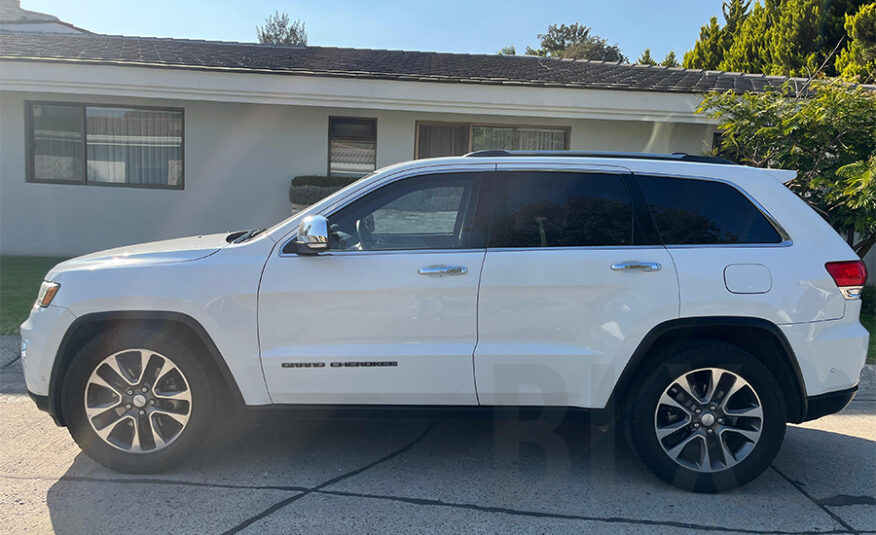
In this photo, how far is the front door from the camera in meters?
3.63

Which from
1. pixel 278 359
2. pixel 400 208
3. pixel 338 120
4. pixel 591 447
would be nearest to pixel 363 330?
pixel 278 359

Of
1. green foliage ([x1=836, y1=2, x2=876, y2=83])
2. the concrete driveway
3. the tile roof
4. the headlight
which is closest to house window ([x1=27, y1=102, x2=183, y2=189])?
the tile roof

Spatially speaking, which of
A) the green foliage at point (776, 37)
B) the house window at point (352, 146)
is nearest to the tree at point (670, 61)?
the green foliage at point (776, 37)

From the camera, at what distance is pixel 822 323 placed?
3.61 meters

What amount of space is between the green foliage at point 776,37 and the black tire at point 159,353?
15.2 m

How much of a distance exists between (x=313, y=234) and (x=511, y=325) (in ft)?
3.93

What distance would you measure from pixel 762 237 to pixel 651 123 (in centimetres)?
792

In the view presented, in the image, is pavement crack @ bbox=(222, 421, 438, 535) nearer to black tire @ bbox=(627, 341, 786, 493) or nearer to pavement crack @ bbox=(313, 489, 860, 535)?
pavement crack @ bbox=(313, 489, 860, 535)

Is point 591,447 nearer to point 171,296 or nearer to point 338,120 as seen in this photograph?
point 171,296

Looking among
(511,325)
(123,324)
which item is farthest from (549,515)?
(123,324)

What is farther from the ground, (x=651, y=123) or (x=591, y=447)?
(x=651, y=123)

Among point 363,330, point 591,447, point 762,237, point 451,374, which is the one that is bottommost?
point 591,447

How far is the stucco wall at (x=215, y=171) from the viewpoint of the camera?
11141mm

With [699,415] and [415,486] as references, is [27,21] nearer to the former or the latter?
[415,486]
